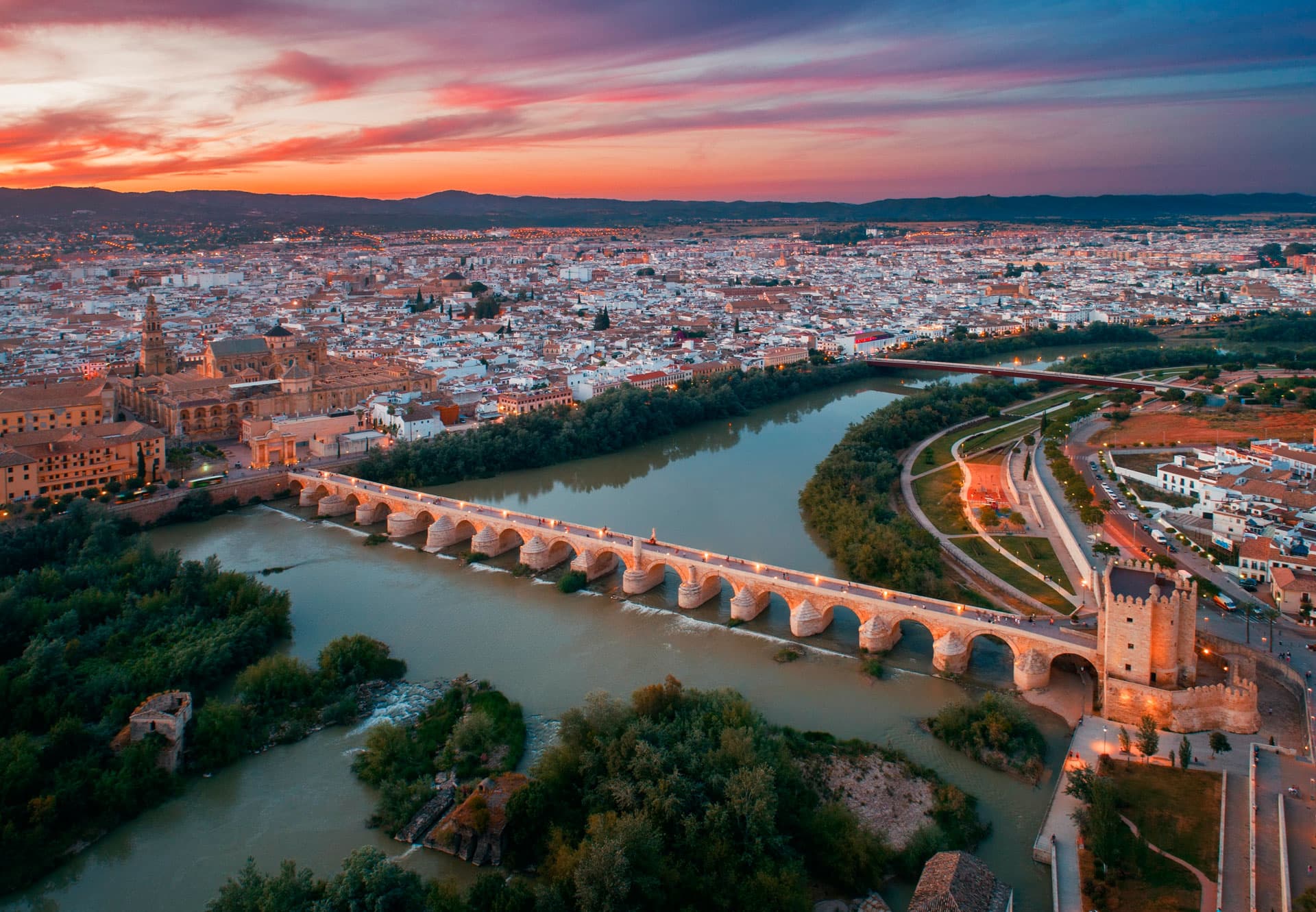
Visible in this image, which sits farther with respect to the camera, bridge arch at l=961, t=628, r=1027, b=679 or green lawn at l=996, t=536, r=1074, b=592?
green lawn at l=996, t=536, r=1074, b=592

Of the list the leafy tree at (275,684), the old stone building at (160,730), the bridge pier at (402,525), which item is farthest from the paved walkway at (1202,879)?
the bridge pier at (402,525)

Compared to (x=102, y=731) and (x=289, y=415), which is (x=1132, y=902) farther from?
(x=289, y=415)

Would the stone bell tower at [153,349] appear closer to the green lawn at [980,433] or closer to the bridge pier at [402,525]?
the bridge pier at [402,525]

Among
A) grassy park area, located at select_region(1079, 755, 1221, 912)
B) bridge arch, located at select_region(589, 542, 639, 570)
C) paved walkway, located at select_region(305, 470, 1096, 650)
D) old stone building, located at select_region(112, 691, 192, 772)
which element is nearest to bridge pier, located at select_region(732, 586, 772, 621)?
paved walkway, located at select_region(305, 470, 1096, 650)

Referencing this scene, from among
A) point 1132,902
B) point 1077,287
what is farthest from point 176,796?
point 1077,287

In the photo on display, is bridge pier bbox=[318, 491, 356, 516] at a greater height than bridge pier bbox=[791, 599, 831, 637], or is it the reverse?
bridge pier bbox=[318, 491, 356, 516]

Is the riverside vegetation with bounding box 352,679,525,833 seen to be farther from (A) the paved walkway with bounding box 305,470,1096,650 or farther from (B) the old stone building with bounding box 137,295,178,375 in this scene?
(B) the old stone building with bounding box 137,295,178,375
